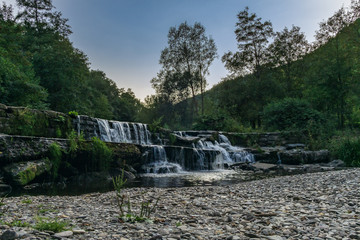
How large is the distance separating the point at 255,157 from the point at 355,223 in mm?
13774

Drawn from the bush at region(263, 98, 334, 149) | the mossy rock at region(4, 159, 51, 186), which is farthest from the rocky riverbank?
the bush at region(263, 98, 334, 149)

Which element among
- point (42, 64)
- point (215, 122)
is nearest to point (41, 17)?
point (42, 64)

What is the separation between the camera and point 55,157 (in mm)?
9039

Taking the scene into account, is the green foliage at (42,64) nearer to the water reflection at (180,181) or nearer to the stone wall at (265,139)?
the water reflection at (180,181)

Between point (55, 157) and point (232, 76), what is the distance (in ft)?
94.8

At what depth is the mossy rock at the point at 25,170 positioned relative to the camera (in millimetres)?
7486

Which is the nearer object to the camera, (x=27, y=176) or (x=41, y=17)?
(x=27, y=176)

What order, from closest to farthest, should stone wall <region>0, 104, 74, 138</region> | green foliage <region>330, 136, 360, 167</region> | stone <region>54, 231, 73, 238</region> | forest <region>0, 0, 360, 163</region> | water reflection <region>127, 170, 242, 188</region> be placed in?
stone <region>54, 231, 73, 238</region> < water reflection <region>127, 170, 242, 188</region> < stone wall <region>0, 104, 74, 138</region> < green foliage <region>330, 136, 360, 167</region> < forest <region>0, 0, 360, 163</region>

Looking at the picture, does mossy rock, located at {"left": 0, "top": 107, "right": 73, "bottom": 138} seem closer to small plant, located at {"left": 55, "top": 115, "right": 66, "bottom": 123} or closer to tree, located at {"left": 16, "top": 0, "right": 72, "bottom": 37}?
small plant, located at {"left": 55, "top": 115, "right": 66, "bottom": 123}

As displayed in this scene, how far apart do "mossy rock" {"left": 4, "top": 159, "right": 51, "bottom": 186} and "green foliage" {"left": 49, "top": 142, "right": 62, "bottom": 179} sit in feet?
0.83

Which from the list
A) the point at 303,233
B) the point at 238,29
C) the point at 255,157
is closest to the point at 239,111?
the point at 238,29

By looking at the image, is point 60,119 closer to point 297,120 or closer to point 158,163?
point 158,163

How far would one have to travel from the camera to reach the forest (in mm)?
19016

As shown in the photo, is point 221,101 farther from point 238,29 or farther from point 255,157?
point 255,157
